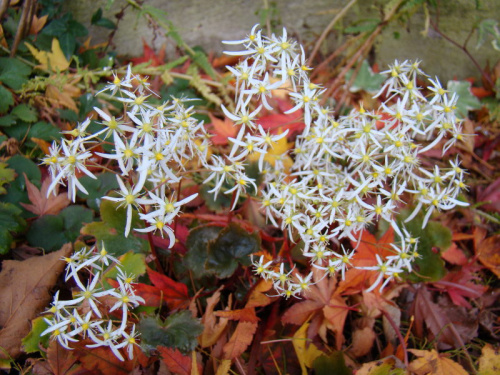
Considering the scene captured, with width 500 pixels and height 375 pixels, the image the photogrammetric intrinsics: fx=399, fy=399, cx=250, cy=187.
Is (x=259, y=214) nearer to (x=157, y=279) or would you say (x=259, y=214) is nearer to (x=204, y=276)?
(x=204, y=276)

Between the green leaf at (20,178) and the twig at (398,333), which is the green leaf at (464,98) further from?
the green leaf at (20,178)

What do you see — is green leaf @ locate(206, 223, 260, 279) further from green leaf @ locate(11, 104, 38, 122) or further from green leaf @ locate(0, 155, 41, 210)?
green leaf @ locate(11, 104, 38, 122)

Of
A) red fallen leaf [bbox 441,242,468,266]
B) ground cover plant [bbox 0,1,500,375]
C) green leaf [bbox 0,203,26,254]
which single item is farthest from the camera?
red fallen leaf [bbox 441,242,468,266]

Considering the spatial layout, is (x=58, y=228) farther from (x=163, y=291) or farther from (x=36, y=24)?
(x=36, y=24)

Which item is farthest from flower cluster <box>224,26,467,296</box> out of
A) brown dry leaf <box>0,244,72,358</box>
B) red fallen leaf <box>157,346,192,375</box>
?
brown dry leaf <box>0,244,72,358</box>

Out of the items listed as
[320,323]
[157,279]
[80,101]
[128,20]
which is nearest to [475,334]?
[320,323]

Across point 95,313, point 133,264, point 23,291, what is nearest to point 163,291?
point 133,264
